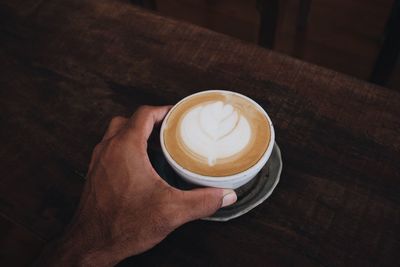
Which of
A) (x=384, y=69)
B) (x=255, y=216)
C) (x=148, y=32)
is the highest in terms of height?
(x=148, y=32)

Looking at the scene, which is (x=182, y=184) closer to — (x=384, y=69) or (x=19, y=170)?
(x=19, y=170)

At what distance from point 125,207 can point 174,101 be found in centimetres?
38

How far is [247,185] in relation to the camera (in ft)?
2.73

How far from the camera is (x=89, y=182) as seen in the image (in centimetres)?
81

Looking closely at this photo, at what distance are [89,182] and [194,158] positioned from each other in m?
0.25

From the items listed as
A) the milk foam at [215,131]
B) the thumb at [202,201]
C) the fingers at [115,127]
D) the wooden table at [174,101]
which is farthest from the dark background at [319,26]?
the thumb at [202,201]

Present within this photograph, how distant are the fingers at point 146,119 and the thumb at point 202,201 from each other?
7.1 inches

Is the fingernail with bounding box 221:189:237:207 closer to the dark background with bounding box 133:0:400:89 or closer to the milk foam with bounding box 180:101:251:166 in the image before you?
the milk foam with bounding box 180:101:251:166

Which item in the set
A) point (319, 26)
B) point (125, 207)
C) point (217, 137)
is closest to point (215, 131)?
point (217, 137)

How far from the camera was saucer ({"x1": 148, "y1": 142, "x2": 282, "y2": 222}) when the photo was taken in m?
0.79

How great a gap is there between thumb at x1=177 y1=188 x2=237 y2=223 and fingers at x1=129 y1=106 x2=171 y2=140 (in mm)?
181

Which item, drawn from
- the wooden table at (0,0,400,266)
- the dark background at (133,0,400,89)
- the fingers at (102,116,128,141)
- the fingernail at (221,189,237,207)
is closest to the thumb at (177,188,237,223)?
the fingernail at (221,189,237,207)

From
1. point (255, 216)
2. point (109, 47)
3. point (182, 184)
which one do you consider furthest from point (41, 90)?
point (255, 216)

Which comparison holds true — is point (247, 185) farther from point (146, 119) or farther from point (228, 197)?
point (146, 119)
